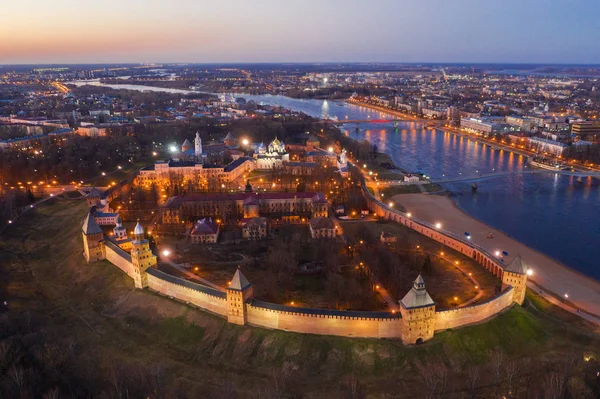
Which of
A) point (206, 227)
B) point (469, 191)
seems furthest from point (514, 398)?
point (469, 191)

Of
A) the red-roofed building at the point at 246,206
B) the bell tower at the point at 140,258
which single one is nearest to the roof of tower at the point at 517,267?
the red-roofed building at the point at 246,206

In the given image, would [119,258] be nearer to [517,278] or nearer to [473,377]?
[473,377]

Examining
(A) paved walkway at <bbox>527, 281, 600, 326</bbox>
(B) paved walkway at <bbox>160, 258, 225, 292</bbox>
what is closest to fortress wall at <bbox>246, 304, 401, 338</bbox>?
(B) paved walkway at <bbox>160, 258, 225, 292</bbox>

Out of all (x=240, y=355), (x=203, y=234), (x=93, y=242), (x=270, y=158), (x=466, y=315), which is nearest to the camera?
(x=240, y=355)

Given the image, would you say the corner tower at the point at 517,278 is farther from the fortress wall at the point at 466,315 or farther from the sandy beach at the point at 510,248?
the sandy beach at the point at 510,248

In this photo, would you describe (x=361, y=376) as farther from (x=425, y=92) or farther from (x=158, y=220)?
(x=425, y=92)

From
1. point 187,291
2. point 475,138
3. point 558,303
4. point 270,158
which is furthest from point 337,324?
point 475,138

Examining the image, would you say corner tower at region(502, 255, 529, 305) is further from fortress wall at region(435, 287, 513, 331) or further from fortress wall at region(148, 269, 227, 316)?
fortress wall at region(148, 269, 227, 316)
